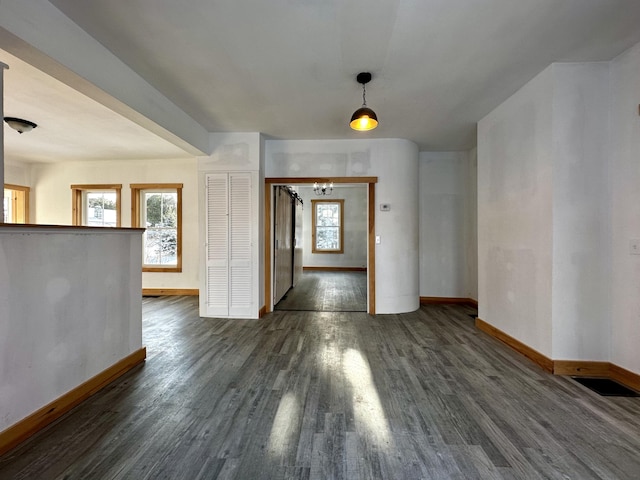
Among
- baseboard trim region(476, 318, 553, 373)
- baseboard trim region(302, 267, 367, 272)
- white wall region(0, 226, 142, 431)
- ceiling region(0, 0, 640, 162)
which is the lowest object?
baseboard trim region(476, 318, 553, 373)

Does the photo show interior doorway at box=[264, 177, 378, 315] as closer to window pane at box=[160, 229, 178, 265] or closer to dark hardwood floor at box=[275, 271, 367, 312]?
dark hardwood floor at box=[275, 271, 367, 312]

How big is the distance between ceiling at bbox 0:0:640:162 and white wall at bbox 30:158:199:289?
2.00 metres

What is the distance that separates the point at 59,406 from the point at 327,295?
4.44 m

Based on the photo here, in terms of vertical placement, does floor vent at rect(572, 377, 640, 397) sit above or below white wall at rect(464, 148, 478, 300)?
below

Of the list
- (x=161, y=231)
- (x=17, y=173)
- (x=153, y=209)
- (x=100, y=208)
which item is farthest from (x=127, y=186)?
(x=17, y=173)

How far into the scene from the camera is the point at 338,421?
1.89 metres

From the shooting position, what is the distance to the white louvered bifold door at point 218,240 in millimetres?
4281

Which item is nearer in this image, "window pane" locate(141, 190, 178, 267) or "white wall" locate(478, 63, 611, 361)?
"white wall" locate(478, 63, 611, 361)

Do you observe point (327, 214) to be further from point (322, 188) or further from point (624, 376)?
point (624, 376)

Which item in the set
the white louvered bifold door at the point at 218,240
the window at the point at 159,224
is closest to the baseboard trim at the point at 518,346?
the white louvered bifold door at the point at 218,240

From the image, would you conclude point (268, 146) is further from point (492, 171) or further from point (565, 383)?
point (565, 383)

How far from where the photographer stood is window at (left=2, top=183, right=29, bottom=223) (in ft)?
19.0

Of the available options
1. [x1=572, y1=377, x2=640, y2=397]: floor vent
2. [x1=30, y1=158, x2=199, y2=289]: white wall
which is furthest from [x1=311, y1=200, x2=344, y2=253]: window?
[x1=572, y1=377, x2=640, y2=397]: floor vent

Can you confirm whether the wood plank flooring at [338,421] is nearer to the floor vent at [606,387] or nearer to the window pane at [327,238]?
the floor vent at [606,387]
